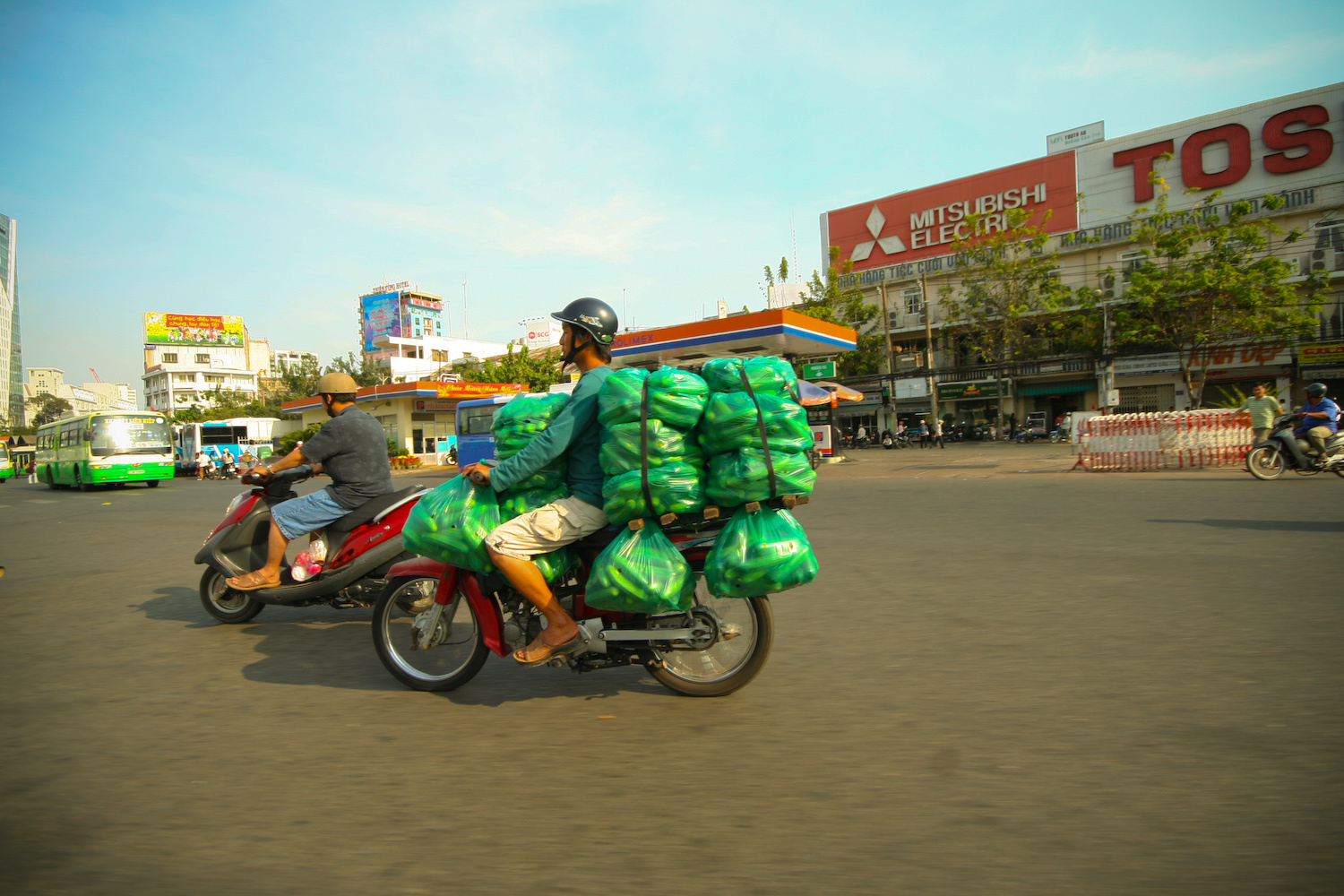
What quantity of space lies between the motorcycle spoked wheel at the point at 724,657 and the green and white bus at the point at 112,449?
24.7 metres

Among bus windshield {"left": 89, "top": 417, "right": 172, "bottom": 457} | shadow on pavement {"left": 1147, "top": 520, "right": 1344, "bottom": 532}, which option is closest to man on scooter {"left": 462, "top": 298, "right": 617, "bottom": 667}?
shadow on pavement {"left": 1147, "top": 520, "right": 1344, "bottom": 532}

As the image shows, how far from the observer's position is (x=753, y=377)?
3238mm

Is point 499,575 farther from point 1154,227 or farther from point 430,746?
point 1154,227

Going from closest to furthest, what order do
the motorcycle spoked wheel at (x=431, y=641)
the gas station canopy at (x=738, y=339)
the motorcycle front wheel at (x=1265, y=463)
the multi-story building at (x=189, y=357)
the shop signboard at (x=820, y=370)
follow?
the motorcycle spoked wheel at (x=431, y=641), the motorcycle front wheel at (x=1265, y=463), the gas station canopy at (x=738, y=339), the shop signboard at (x=820, y=370), the multi-story building at (x=189, y=357)

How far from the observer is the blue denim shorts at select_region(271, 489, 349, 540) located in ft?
15.6

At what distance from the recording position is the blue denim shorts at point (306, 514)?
4.74 m

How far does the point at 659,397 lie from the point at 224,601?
3.91 m

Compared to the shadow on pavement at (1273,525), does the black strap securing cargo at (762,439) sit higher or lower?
higher

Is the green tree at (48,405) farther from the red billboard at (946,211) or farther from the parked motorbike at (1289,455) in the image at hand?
the parked motorbike at (1289,455)

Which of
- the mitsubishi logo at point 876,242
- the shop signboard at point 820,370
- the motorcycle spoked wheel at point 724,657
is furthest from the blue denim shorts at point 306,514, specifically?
the mitsubishi logo at point 876,242

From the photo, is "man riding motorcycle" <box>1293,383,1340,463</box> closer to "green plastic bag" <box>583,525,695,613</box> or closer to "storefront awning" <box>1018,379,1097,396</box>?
"green plastic bag" <box>583,525,695,613</box>

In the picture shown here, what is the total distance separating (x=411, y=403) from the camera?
3969 centimetres

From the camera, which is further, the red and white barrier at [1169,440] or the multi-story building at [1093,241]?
the multi-story building at [1093,241]

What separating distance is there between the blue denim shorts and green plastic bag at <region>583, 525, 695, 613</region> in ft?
7.67
